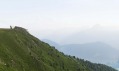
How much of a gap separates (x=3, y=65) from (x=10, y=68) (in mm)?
5617

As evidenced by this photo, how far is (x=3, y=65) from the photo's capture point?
19612 cm

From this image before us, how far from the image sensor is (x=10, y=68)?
199125 millimetres
